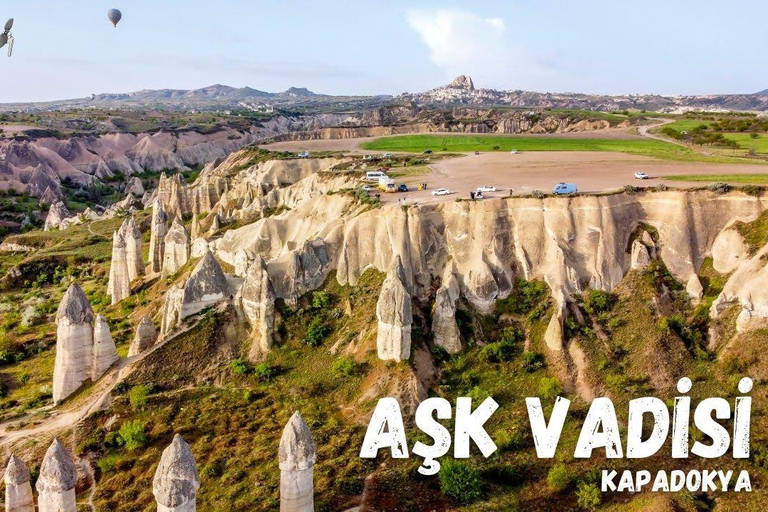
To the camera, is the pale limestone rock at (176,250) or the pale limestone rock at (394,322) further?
the pale limestone rock at (176,250)

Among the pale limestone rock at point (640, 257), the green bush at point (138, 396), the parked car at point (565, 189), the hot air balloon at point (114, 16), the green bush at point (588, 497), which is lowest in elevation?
the green bush at point (588, 497)

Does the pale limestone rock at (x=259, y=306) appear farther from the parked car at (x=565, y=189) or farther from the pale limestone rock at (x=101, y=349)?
the parked car at (x=565, y=189)

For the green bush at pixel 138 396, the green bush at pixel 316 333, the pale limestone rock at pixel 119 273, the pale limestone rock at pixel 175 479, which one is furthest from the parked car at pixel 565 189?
the pale limestone rock at pixel 119 273

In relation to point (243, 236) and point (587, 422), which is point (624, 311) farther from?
point (243, 236)

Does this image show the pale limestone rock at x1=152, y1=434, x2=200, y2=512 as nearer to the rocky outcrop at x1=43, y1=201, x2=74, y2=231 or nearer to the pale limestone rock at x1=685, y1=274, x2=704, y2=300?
the pale limestone rock at x1=685, y1=274, x2=704, y2=300

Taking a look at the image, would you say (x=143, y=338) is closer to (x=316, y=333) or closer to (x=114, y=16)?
(x=316, y=333)

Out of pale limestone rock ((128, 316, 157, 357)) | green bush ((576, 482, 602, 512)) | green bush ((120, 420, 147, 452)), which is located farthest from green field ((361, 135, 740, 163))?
green bush ((120, 420, 147, 452))

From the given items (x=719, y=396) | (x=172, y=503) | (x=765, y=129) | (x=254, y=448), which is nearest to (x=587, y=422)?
(x=719, y=396)
